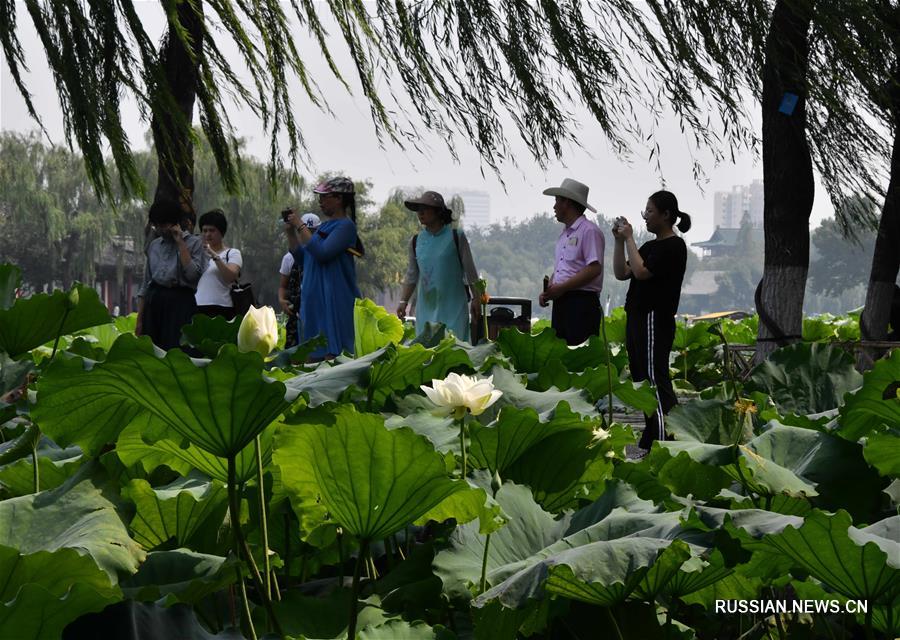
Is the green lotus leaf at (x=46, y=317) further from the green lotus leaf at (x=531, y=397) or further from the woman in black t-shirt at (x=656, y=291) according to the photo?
the woman in black t-shirt at (x=656, y=291)

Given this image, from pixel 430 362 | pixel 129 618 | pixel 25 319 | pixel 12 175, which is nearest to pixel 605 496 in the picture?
pixel 129 618

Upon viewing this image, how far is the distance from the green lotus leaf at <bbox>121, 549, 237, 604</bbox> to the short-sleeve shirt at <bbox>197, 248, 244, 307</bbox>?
13.5 ft

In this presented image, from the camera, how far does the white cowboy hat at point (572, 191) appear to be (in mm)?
4824

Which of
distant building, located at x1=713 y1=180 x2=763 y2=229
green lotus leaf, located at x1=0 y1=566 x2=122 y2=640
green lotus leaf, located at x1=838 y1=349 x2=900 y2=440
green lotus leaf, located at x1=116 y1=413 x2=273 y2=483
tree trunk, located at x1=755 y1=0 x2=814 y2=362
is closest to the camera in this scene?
green lotus leaf, located at x1=0 y1=566 x2=122 y2=640

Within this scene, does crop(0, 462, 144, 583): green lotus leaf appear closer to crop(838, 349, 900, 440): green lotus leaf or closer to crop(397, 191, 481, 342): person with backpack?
crop(838, 349, 900, 440): green lotus leaf

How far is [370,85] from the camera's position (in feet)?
10.4

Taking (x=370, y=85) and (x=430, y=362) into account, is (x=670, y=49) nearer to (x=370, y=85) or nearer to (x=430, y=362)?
(x=370, y=85)

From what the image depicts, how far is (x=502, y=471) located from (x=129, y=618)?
557 millimetres

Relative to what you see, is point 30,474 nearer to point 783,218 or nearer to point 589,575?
point 589,575

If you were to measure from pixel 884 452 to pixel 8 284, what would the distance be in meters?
1.34

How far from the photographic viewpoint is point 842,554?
2.81ft

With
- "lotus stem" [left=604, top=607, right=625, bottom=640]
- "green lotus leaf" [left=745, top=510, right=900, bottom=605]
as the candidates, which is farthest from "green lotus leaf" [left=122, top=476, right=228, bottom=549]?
"green lotus leaf" [left=745, top=510, right=900, bottom=605]

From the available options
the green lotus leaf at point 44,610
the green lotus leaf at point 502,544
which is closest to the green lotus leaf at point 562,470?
the green lotus leaf at point 502,544

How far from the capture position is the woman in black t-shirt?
4500 mm
